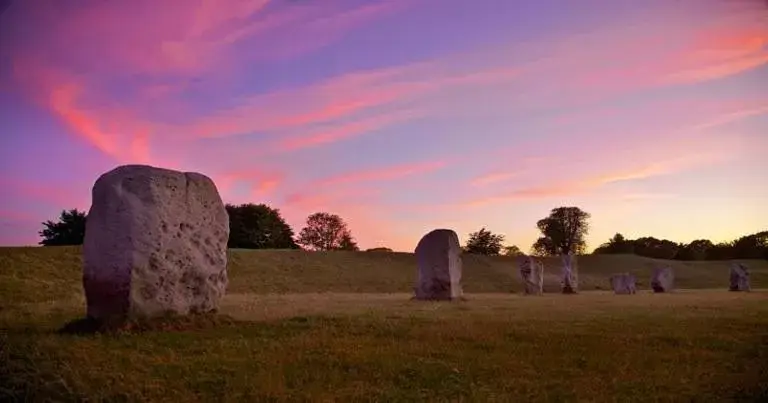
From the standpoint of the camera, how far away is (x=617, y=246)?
11181 cm

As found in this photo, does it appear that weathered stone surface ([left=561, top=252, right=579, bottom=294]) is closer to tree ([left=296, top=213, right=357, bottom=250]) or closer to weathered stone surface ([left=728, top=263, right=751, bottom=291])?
weathered stone surface ([left=728, top=263, right=751, bottom=291])

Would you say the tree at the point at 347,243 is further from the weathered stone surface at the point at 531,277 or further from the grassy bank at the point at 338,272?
the weathered stone surface at the point at 531,277

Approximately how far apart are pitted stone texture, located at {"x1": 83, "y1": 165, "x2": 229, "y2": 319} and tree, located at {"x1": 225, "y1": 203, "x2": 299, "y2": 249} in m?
68.9

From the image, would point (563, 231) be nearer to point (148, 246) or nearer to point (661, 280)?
A: point (661, 280)

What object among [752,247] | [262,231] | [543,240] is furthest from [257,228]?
[752,247]

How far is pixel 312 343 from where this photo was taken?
12391mm

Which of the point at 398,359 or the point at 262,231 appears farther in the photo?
the point at 262,231

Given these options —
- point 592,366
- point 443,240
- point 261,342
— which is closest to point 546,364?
point 592,366

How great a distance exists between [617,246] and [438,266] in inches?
3515

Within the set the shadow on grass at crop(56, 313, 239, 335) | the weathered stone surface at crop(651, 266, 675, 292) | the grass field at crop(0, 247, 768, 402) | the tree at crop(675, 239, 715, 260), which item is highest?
the tree at crop(675, 239, 715, 260)

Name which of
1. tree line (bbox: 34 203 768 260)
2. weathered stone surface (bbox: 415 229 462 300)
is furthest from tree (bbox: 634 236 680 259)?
weathered stone surface (bbox: 415 229 462 300)

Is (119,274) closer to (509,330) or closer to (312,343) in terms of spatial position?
(312,343)

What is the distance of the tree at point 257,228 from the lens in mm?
85312

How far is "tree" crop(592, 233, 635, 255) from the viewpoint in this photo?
10988 centimetres
